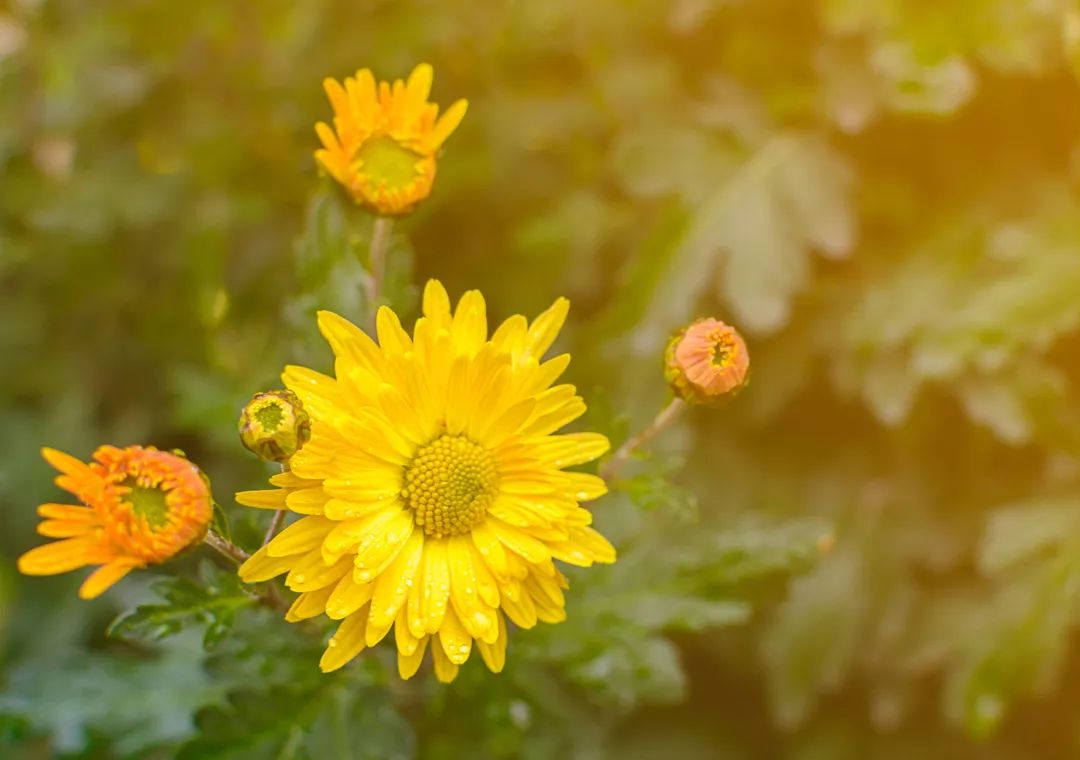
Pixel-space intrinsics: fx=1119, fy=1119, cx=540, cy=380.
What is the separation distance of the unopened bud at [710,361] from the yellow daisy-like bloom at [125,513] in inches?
18.4

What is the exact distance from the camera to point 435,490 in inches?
43.6

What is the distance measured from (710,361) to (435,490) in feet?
0.98

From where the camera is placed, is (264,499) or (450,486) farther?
(450,486)

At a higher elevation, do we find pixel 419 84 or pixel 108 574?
pixel 419 84

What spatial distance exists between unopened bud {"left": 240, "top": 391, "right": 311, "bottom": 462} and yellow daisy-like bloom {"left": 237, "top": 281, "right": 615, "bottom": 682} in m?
0.02

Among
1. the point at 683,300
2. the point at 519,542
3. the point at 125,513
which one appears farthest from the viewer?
the point at 683,300

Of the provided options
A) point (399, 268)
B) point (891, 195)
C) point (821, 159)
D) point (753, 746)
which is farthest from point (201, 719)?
point (891, 195)

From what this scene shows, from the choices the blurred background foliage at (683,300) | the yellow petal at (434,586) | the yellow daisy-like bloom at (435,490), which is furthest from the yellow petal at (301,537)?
the blurred background foliage at (683,300)

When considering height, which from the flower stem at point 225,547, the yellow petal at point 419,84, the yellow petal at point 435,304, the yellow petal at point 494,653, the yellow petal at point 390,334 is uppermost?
the yellow petal at point 419,84

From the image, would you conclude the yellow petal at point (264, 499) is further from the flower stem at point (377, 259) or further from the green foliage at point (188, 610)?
the flower stem at point (377, 259)

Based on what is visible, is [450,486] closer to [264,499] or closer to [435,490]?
[435,490]

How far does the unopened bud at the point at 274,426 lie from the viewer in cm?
98

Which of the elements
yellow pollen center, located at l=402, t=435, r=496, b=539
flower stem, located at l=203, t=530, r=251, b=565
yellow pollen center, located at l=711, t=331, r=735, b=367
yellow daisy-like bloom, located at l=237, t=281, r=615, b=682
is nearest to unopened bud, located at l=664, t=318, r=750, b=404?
yellow pollen center, located at l=711, t=331, r=735, b=367

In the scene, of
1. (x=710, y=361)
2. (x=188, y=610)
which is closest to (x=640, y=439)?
(x=710, y=361)
